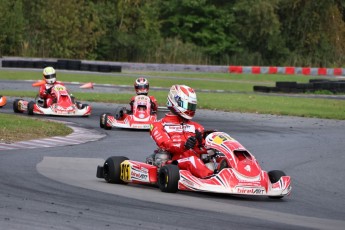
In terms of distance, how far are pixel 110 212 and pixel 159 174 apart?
75.2 inches

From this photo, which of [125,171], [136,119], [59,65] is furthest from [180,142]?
[59,65]

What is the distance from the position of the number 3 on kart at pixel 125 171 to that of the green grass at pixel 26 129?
4.08 m

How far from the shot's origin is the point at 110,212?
27.0 ft

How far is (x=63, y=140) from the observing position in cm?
1505

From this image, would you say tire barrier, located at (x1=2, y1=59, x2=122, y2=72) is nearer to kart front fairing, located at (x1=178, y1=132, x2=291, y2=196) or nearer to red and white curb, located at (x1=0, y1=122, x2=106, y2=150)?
red and white curb, located at (x1=0, y1=122, x2=106, y2=150)

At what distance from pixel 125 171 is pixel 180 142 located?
676 mm

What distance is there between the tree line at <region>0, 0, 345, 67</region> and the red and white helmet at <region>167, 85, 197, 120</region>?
118ft

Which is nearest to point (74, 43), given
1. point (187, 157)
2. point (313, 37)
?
point (313, 37)

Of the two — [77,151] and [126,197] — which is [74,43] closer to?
[77,151]

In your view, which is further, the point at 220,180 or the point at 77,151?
the point at 77,151

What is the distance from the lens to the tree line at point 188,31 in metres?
47.5

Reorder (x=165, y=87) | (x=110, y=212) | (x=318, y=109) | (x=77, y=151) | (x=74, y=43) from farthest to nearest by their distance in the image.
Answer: (x=74, y=43) < (x=165, y=87) < (x=318, y=109) < (x=77, y=151) < (x=110, y=212)

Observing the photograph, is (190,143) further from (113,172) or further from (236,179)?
(113,172)

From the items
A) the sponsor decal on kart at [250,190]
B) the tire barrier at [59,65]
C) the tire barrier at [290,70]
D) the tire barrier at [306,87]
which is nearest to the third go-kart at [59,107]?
the sponsor decal on kart at [250,190]
